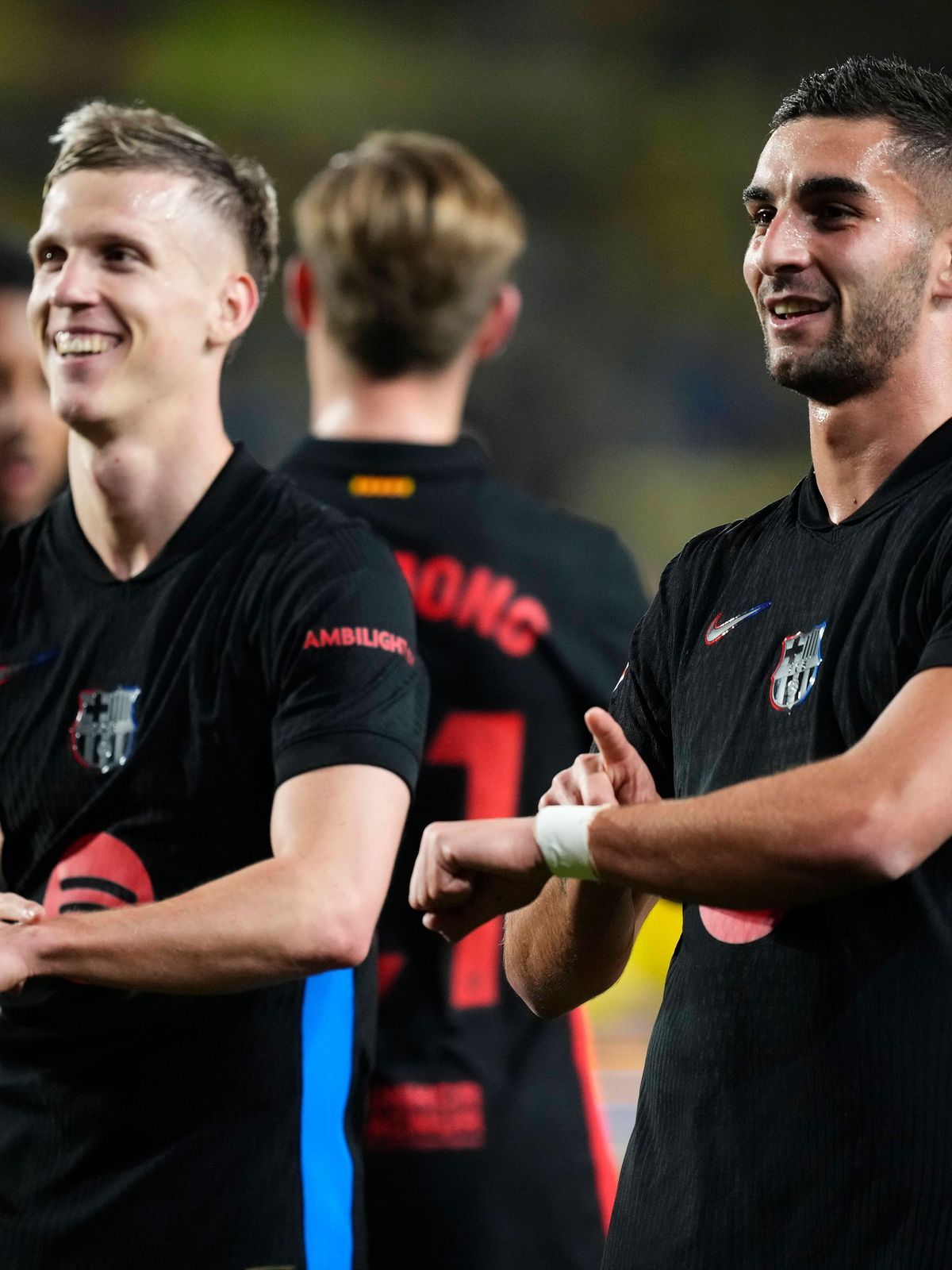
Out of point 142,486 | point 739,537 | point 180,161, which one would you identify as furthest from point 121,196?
point 739,537

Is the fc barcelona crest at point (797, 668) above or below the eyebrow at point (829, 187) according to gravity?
below

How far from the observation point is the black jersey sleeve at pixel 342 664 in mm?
2430

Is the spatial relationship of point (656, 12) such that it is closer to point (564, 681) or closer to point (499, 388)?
point (499, 388)

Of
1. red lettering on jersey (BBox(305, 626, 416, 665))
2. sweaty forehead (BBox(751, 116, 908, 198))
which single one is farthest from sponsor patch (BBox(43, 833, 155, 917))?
sweaty forehead (BBox(751, 116, 908, 198))

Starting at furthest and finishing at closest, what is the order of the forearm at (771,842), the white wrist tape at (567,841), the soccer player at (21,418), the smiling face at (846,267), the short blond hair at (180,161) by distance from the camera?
1. the soccer player at (21,418)
2. the short blond hair at (180,161)
3. the smiling face at (846,267)
4. the white wrist tape at (567,841)
5. the forearm at (771,842)

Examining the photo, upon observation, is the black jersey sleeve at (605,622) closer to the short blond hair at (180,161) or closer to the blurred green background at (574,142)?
the short blond hair at (180,161)

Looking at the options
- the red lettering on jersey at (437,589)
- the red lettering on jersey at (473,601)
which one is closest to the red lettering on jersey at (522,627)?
the red lettering on jersey at (473,601)

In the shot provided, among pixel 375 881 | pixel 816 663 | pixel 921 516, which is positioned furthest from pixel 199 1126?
pixel 921 516

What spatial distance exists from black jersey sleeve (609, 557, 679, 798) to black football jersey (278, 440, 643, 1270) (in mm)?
1003

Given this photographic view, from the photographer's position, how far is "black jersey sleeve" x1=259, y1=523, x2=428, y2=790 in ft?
7.97

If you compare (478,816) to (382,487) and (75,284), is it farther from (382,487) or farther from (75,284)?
(75,284)

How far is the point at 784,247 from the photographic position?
2.05 m

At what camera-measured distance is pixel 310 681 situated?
8.12 ft

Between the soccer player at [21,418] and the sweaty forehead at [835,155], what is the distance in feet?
8.29
